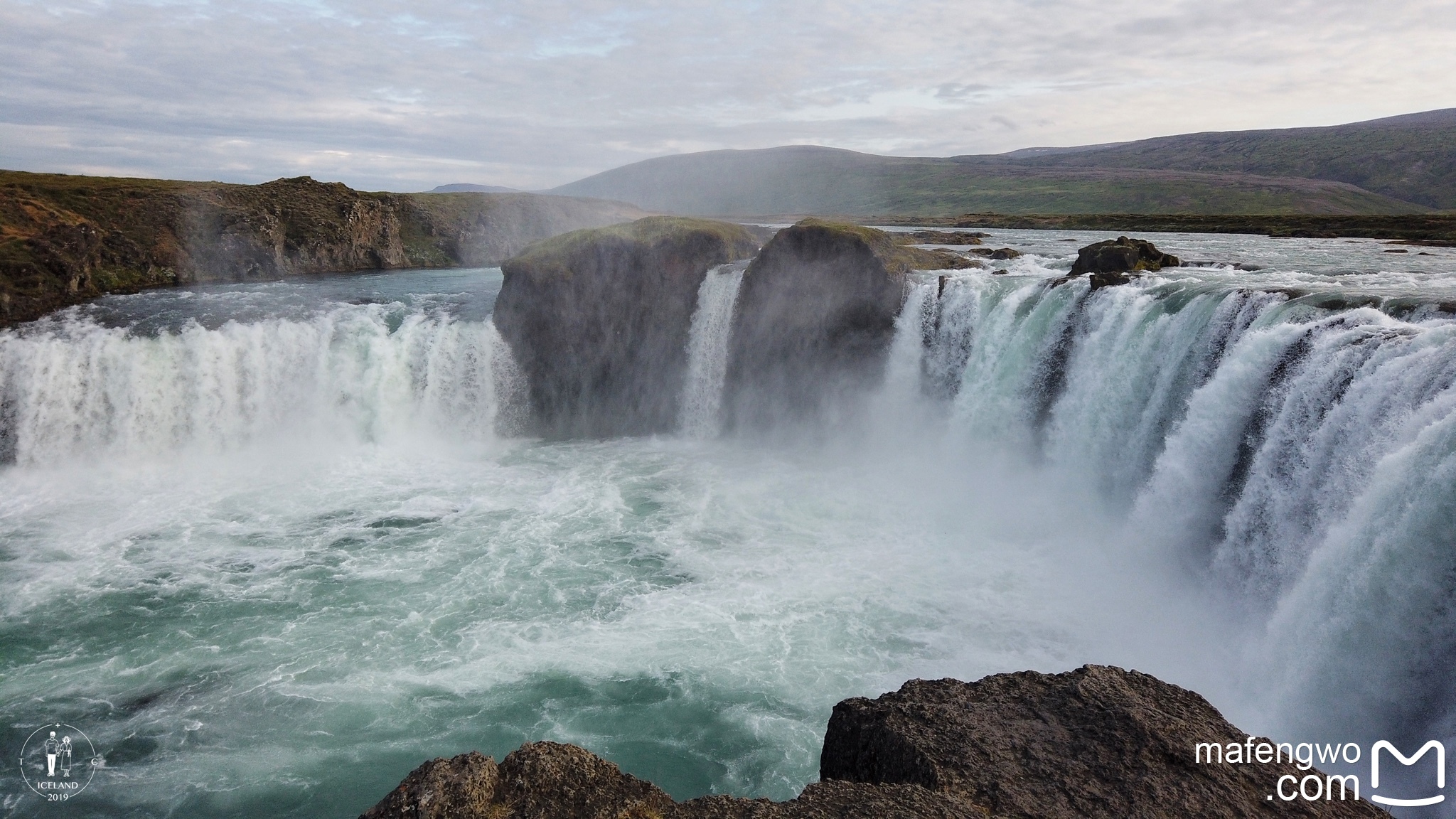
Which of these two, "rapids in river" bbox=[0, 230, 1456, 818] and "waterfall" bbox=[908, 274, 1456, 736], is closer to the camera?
"waterfall" bbox=[908, 274, 1456, 736]

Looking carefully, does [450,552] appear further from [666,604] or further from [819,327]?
[819,327]

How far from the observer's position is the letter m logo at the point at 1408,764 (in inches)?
336

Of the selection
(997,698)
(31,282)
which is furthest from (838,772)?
(31,282)

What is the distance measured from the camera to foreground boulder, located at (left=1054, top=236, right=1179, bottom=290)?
72.7 ft

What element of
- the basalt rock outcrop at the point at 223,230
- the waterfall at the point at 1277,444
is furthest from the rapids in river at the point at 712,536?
the basalt rock outcrop at the point at 223,230

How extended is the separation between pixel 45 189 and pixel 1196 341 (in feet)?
173

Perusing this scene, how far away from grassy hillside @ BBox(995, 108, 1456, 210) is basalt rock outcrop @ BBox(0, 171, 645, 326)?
98.4 m

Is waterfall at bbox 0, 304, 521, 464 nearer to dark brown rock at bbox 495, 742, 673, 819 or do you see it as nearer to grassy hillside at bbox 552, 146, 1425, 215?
dark brown rock at bbox 495, 742, 673, 819

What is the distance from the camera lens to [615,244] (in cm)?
2842

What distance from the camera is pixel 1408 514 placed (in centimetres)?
992

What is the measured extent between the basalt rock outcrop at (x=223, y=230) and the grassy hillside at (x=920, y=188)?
1342 inches

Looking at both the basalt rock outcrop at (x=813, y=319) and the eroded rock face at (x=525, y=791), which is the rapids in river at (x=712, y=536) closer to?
the basalt rock outcrop at (x=813, y=319)

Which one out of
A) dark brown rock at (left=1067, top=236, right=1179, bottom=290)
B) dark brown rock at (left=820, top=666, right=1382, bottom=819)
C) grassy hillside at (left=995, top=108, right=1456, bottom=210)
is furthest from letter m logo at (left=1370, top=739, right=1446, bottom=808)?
grassy hillside at (left=995, top=108, right=1456, bottom=210)

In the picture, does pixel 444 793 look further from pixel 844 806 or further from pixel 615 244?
pixel 615 244
